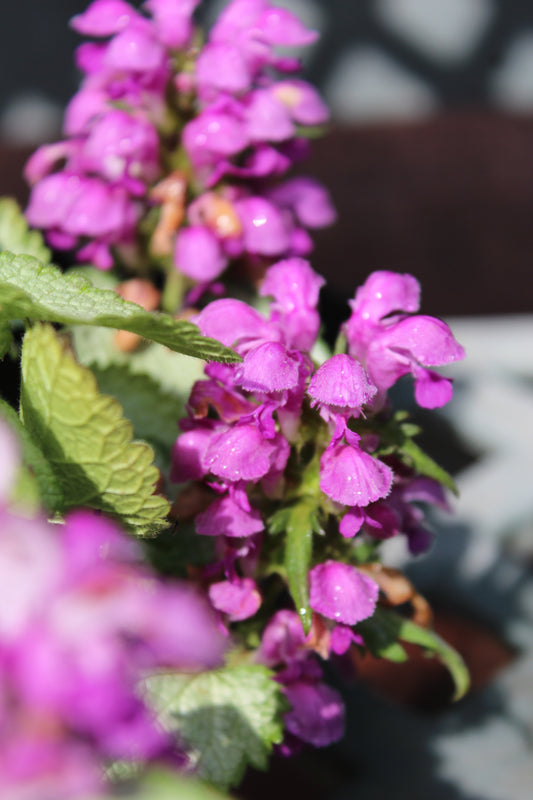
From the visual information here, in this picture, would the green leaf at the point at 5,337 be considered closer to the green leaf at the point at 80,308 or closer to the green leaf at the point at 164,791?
the green leaf at the point at 80,308

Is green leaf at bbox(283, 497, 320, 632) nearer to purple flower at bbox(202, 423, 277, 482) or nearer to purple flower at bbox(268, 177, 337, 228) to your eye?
purple flower at bbox(202, 423, 277, 482)

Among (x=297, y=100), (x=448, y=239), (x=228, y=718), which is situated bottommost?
(x=448, y=239)

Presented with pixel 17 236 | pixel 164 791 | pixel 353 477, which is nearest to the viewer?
pixel 164 791

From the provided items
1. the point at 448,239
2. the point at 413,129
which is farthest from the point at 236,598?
the point at 413,129

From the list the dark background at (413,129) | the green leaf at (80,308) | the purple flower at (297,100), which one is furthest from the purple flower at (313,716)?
the dark background at (413,129)

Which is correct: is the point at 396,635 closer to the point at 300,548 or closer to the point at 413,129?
the point at 300,548

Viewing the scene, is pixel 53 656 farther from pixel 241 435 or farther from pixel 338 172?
pixel 338 172

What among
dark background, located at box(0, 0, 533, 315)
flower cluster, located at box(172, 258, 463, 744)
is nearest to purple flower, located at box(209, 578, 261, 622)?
flower cluster, located at box(172, 258, 463, 744)
